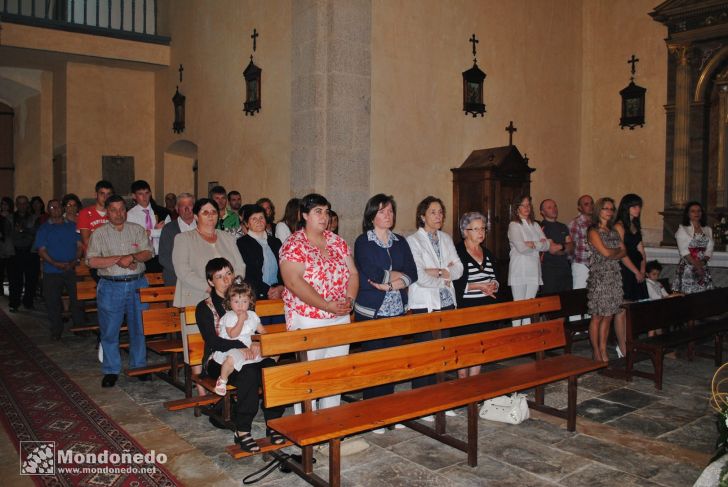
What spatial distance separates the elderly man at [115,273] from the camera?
5348 mm

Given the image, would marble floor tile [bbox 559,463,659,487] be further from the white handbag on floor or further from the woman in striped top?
the woman in striped top

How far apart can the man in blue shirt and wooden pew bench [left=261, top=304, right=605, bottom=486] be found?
452cm

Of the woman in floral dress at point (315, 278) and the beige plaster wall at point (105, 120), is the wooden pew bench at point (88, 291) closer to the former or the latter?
the woman in floral dress at point (315, 278)

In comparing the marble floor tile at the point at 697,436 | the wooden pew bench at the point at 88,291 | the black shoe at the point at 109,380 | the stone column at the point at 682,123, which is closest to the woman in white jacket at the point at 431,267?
the marble floor tile at the point at 697,436

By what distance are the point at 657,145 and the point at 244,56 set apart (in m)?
6.38

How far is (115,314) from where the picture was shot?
5.41m

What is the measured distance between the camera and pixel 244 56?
9.48 meters

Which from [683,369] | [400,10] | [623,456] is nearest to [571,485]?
[623,456]

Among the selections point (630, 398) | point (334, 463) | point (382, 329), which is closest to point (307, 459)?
point (334, 463)

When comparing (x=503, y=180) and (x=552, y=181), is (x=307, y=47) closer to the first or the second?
(x=503, y=180)

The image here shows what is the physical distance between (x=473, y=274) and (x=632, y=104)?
657 centimetres

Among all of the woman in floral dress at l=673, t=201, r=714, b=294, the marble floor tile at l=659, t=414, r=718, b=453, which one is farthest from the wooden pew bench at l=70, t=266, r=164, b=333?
the woman in floral dress at l=673, t=201, r=714, b=294

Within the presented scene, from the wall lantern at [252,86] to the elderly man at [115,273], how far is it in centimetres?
400

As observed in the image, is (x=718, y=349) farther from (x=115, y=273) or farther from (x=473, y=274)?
(x=115, y=273)
